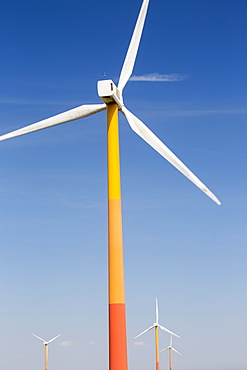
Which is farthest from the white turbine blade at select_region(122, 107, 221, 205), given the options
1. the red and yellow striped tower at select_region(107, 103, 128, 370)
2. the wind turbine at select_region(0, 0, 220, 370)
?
the red and yellow striped tower at select_region(107, 103, 128, 370)

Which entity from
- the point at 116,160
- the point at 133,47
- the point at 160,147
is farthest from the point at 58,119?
the point at 160,147

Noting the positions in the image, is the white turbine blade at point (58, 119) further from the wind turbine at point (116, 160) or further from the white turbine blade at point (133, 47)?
the white turbine blade at point (133, 47)

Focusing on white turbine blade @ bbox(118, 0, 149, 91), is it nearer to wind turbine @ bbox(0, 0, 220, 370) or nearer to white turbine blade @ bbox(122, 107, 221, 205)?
wind turbine @ bbox(0, 0, 220, 370)

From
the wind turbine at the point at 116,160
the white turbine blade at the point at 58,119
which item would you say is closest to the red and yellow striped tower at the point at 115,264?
the wind turbine at the point at 116,160

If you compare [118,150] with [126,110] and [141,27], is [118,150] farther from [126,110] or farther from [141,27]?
[141,27]

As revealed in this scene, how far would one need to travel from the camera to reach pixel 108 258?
32.6m

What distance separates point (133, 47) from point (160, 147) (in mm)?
8021

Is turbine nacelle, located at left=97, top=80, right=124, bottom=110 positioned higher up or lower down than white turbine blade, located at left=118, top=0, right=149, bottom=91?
lower down

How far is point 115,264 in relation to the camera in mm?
32344

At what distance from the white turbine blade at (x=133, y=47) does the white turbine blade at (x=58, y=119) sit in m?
3.34

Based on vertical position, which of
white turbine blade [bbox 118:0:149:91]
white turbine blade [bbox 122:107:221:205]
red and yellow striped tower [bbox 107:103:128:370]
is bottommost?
red and yellow striped tower [bbox 107:103:128:370]

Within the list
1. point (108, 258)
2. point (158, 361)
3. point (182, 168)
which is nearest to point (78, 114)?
point (182, 168)

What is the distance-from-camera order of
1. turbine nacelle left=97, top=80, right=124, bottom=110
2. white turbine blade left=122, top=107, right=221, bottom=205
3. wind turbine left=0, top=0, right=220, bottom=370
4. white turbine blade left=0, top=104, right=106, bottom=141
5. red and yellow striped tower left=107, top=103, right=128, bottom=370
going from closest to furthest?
red and yellow striped tower left=107, top=103, right=128, bottom=370
wind turbine left=0, top=0, right=220, bottom=370
white turbine blade left=122, top=107, right=221, bottom=205
turbine nacelle left=97, top=80, right=124, bottom=110
white turbine blade left=0, top=104, right=106, bottom=141

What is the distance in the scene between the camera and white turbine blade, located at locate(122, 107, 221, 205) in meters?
34.0
